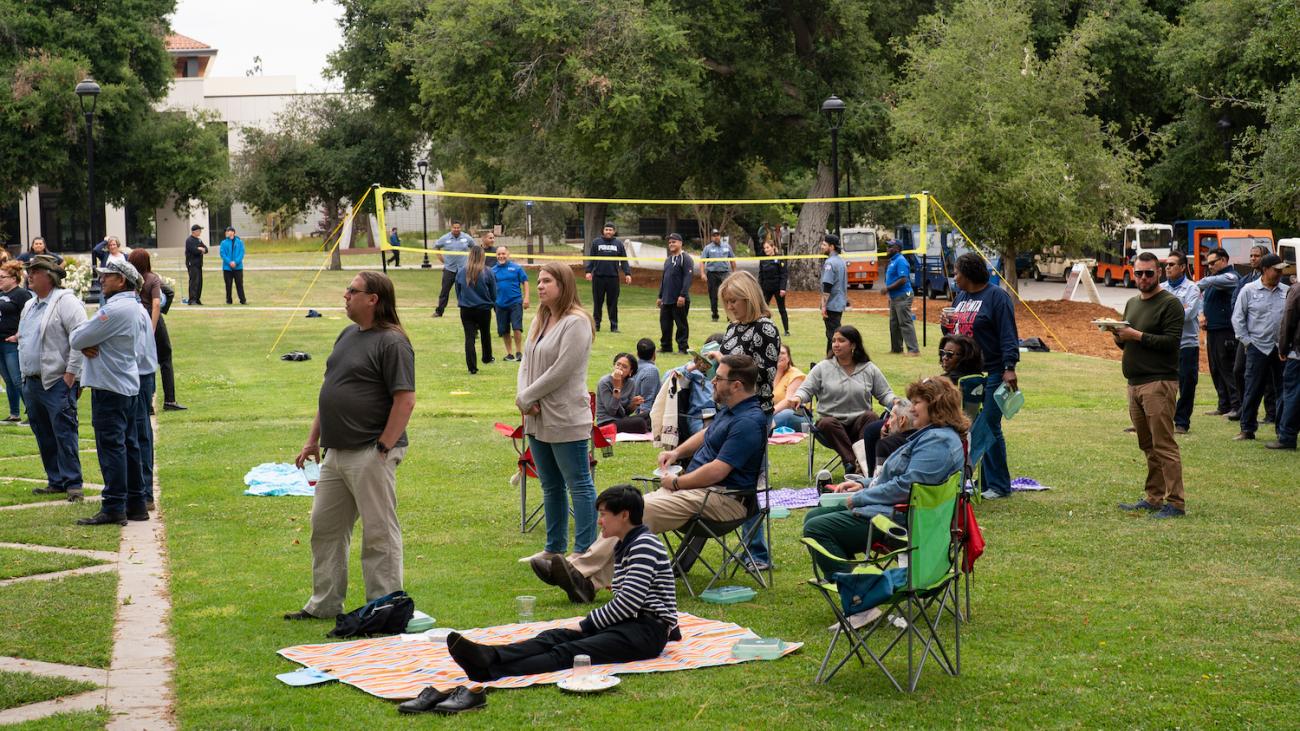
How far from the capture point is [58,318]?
994 cm

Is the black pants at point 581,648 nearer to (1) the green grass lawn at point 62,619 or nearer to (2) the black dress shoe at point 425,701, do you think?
(2) the black dress shoe at point 425,701

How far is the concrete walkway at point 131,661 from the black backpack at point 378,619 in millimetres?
820

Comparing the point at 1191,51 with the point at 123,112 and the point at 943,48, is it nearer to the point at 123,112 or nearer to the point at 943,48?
the point at 943,48

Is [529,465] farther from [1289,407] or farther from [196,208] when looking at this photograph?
[196,208]

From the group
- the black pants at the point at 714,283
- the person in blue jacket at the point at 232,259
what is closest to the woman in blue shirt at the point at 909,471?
the black pants at the point at 714,283

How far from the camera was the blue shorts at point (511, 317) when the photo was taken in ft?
60.7

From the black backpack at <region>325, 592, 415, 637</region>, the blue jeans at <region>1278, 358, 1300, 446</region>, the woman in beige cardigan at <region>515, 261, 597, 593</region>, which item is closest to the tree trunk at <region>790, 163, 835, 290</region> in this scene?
the blue jeans at <region>1278, 358, 1300, 446</region>

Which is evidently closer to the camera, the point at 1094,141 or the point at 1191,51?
the point at 1094,141

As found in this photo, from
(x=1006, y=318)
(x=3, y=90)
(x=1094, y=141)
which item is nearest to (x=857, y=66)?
(x=1094, y=141)

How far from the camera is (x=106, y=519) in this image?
30.6 ft

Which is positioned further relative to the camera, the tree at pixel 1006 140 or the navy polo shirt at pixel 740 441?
the tree at pixel 1006 140

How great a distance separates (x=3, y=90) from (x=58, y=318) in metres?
31.8

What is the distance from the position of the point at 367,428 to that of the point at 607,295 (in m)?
15.0

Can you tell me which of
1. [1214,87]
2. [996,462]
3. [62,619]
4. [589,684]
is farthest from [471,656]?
[1214,87]
